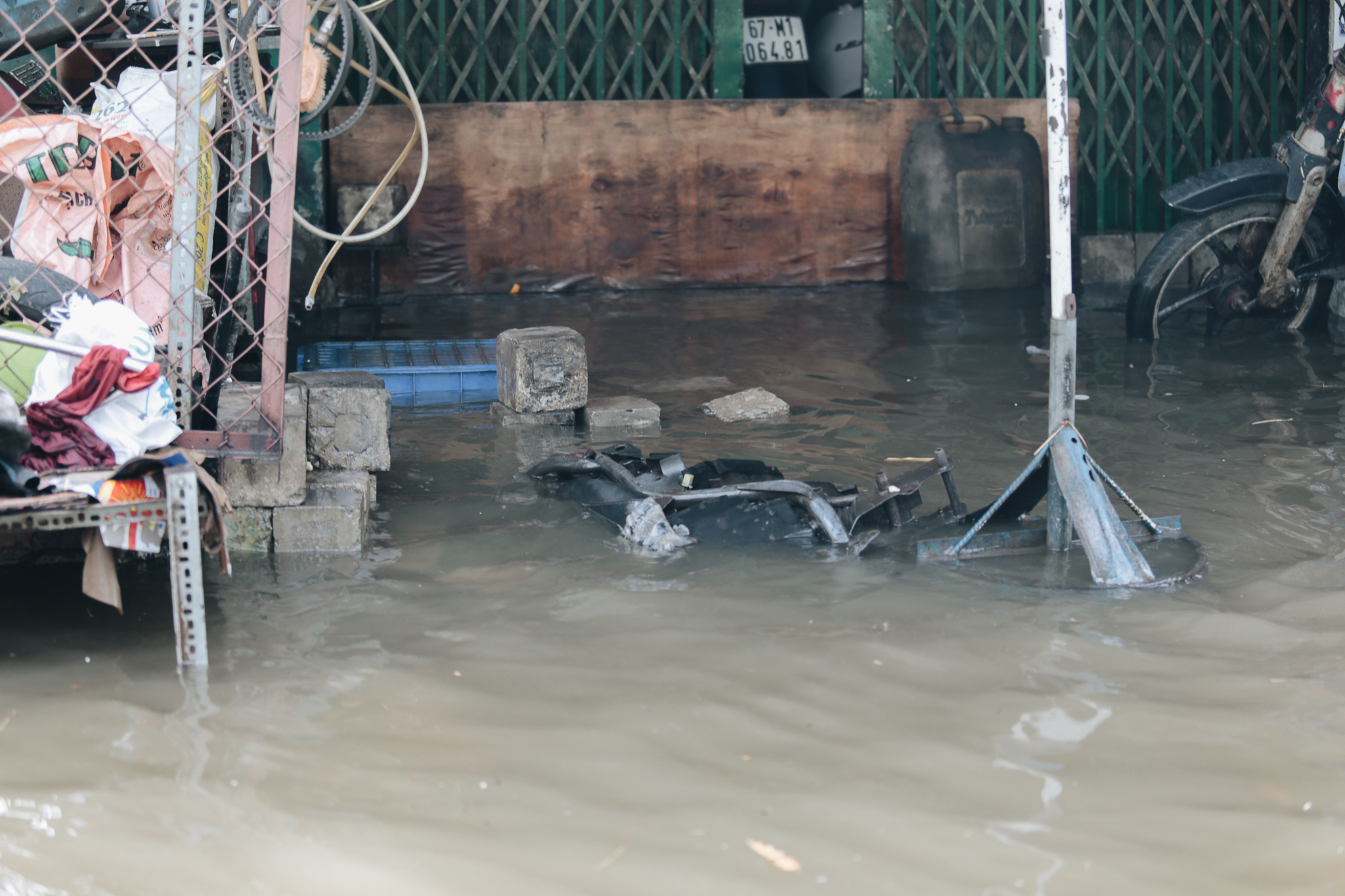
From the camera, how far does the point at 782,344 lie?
7.18m

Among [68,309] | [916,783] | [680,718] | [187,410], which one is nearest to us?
[916,783]

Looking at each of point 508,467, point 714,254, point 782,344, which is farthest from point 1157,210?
point 508,467

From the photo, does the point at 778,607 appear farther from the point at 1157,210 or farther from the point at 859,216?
the point at 1157,210

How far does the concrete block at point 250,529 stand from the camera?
366cm

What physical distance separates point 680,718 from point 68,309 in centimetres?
194

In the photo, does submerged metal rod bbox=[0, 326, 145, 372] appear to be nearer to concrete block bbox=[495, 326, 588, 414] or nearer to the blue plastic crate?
concrete block bbox=[495, 326, 588, 414]

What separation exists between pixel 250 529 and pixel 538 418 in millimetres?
1900

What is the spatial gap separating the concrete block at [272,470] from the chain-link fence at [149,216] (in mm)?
61

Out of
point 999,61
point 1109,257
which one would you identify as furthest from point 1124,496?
point 999,61

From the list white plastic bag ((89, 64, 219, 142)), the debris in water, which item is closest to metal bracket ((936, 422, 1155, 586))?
the debris in water

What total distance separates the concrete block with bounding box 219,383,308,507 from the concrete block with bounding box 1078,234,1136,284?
293 inches

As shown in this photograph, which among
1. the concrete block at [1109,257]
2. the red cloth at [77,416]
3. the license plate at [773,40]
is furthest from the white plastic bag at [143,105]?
the license plate at [773,40]

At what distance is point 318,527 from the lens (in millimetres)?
3691

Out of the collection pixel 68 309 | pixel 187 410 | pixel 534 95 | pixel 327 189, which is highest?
pixel 534 95
